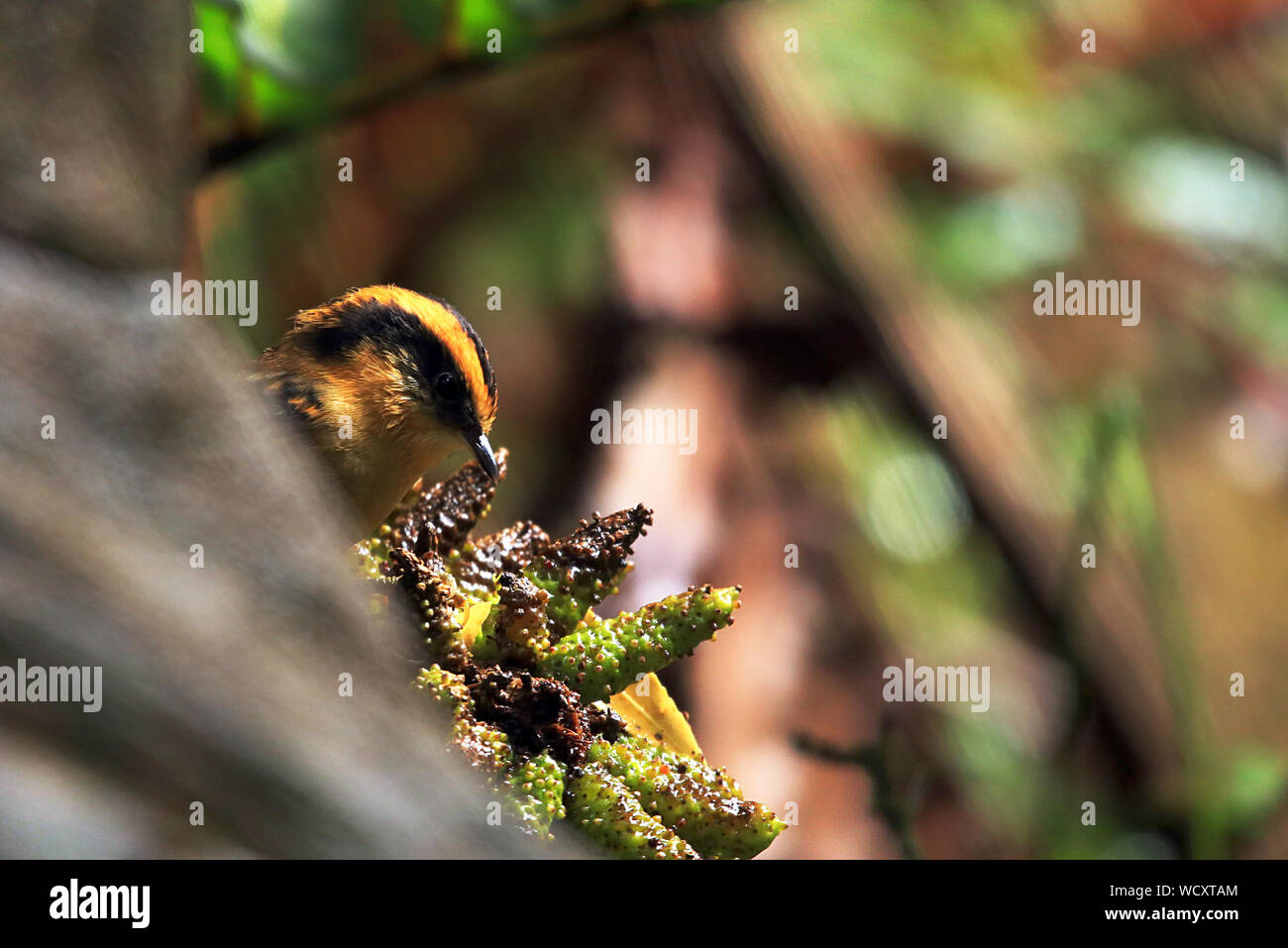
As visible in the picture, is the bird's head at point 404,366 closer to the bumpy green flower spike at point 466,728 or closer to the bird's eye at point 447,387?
the bird's eye at point 447,387

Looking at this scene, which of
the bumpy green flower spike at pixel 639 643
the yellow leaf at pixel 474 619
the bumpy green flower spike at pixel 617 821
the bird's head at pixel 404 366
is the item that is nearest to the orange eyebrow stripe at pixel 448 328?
the bird's head at pixel 404 366

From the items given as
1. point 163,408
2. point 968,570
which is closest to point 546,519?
point 968,570

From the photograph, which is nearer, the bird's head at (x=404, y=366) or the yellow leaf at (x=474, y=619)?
the yellow leaf at (x=474, y=619)

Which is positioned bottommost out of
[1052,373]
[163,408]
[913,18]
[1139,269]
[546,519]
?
[163,408]

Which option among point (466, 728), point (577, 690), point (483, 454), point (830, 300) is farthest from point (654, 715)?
point (830, 300)

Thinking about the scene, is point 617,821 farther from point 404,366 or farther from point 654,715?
point 404,366

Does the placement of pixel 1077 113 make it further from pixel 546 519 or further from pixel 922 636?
pixel 546 519
